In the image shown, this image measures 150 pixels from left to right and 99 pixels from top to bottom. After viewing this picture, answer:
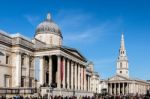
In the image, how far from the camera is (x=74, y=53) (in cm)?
5912

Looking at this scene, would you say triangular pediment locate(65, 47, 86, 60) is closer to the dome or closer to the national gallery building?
the national gallery building

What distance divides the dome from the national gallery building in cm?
22

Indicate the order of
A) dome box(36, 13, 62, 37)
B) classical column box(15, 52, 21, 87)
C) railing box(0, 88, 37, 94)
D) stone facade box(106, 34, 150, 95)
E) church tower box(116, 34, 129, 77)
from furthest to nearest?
church tower box(116, 34, 129, 77) → stone facade box(106, 34, 150, 95) → dome box(36, 13, 62, 37) → classical column box(15, 52, 21, 87) → railing box(0, 88, 37, 94)

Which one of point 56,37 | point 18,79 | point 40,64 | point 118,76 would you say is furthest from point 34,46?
point 118,76

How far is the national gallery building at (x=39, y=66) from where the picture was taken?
4559 cm

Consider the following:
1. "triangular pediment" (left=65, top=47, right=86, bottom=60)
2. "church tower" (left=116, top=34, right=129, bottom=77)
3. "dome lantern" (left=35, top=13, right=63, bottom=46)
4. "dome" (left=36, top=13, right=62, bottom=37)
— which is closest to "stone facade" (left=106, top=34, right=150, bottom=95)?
"church tower" (left=116, top=34, right=129, bottom=77)

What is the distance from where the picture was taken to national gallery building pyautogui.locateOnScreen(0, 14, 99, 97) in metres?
45.6

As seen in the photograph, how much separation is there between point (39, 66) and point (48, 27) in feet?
47.1

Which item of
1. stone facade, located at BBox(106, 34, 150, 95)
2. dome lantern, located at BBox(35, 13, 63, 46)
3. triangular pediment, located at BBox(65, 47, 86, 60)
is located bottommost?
stone facade, located at BBox(106, 34, 150, 95)

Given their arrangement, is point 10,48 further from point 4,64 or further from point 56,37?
point 56,37

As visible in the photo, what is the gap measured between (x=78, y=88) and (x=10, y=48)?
19248 mm

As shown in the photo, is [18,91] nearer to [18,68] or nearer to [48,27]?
[18,68]

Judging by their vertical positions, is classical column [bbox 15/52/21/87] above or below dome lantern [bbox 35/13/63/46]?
below

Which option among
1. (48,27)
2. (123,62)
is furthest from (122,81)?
(48,27)
